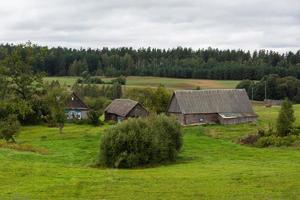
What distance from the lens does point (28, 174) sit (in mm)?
31812

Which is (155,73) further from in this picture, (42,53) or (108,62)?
(42,53)

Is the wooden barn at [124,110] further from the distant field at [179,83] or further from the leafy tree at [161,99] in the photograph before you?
the distant field at [179,83]

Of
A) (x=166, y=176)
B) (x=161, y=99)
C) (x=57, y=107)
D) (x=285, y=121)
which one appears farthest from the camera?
(x=161, y=99)

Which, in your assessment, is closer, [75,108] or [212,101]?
[212,101]

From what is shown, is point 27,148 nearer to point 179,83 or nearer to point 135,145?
point 135,145

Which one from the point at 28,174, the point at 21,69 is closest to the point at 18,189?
the point at 28,174

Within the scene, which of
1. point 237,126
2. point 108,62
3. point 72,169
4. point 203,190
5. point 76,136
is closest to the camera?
point 203,190

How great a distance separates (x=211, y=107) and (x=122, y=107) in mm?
13979

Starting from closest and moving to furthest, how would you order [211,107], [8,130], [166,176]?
[166,176] → [8,130] → [211,107]

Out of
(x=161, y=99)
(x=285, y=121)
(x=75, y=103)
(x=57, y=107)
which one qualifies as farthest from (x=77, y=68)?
(x=285, y=121)

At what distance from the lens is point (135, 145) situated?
4181 centimetres

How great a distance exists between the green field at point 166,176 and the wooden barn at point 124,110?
2580 cm

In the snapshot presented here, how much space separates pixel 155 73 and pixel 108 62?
2584cm

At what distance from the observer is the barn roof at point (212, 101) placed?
73.6 metres
